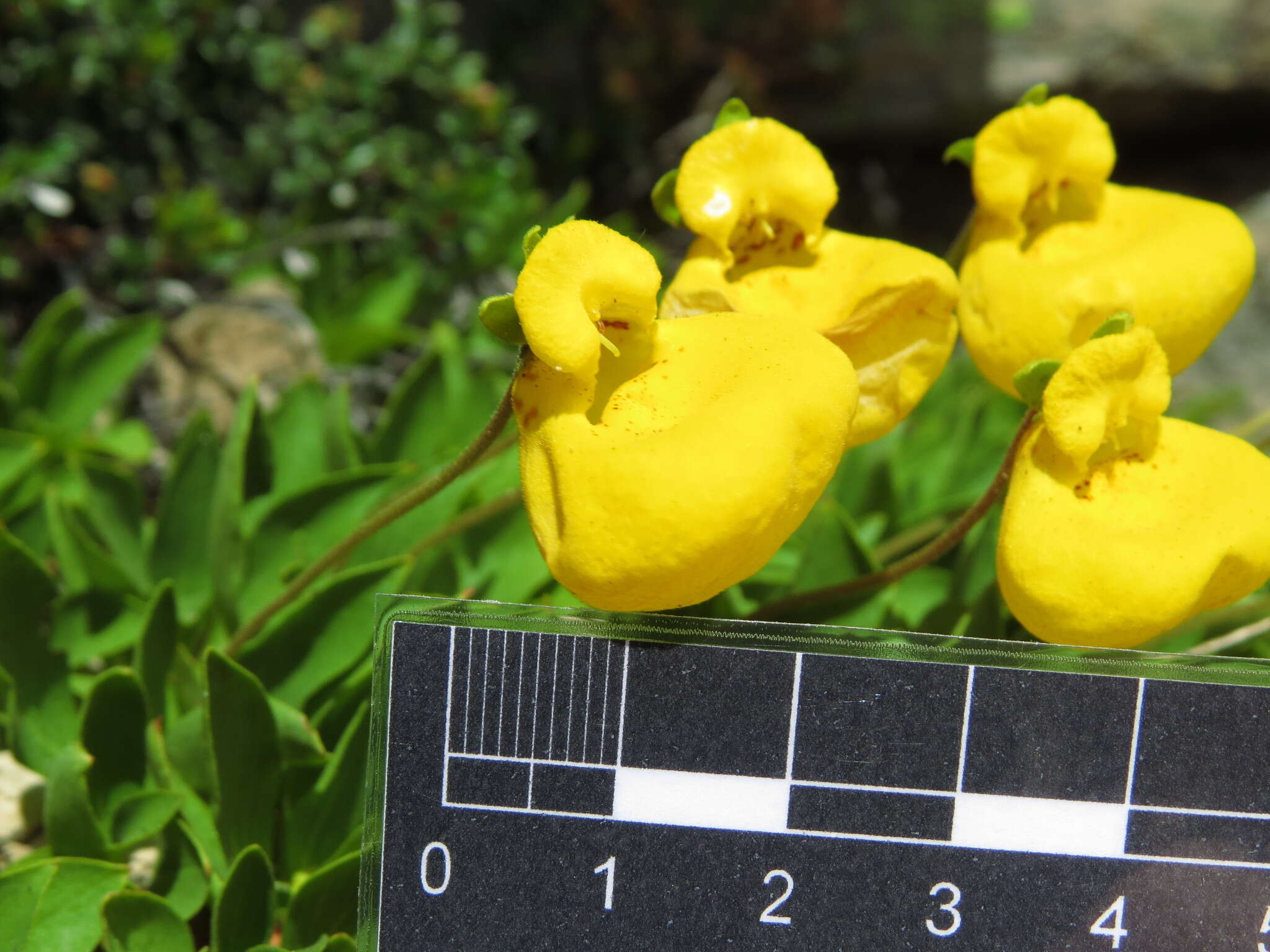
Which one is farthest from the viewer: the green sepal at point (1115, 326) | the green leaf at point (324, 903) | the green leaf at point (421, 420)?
the green leaf at point (421, 420)

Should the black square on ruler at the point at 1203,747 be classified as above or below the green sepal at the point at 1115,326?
below

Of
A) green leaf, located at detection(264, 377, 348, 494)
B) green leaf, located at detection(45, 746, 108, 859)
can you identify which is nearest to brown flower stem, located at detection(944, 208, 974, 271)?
green leaf, located at detection(264, 377, 348, 494)

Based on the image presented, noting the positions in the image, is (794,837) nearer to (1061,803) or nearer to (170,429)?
(1061,803)

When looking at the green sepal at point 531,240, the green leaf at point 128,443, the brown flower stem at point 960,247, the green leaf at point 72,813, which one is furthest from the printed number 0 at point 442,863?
the green leaf at point 128,443

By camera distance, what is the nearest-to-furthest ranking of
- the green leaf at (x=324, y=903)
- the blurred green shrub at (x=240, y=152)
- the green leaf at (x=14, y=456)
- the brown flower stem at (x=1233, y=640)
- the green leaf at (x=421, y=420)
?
the green leaf at (x=324, y=903)
the brown flower stem at (x=1233, y=640)
the green leaf at (x=14, y=456)
the green leaf at (x=421, y=420)
the blurred green shrub at (x=240, y=152)

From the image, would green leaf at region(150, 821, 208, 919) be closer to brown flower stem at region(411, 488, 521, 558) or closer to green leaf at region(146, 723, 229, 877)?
green leaf at region(146, 723, 229, 877)

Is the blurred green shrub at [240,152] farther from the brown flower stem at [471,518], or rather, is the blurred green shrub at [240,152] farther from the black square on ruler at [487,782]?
the black square on ruler at [487,782]

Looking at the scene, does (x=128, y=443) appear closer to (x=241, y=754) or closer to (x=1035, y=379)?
(x=241, y=754)
